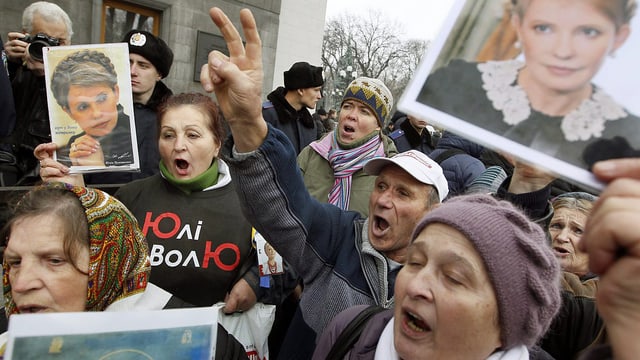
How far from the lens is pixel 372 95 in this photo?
331 centimetres

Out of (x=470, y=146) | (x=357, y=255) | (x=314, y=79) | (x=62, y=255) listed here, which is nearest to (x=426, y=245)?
(x=357, y=255)

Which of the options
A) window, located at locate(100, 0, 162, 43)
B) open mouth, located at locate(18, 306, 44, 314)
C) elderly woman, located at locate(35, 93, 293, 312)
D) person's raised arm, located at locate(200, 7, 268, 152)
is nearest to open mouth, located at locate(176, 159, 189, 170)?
elderly woman, located at locate(35, 93, 293, 312)

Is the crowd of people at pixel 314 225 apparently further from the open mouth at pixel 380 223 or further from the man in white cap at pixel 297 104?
the man in white cap at pixel 297 104

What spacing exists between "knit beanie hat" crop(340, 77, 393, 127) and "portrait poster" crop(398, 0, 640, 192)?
97.4 inches

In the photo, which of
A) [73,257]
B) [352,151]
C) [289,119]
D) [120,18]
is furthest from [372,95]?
[120,18]

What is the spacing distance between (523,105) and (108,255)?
1295mm

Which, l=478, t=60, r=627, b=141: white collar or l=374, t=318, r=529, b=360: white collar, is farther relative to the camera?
l=374, t=318, r=529, b=360: white collar

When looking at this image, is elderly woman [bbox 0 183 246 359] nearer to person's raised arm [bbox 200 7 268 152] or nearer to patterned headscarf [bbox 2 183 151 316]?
patterned headscarf [bbox 2 183 151 316]

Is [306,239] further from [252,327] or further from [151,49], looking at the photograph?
[151,49]

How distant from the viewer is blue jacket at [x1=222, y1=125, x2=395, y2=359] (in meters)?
1.64

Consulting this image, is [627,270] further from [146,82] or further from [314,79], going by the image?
[314,79]

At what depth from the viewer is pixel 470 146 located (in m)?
3.52

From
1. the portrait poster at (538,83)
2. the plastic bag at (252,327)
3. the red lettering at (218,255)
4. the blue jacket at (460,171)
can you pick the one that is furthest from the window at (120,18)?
the portrait poster at (538,83)

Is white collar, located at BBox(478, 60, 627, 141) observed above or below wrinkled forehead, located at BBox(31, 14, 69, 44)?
below
